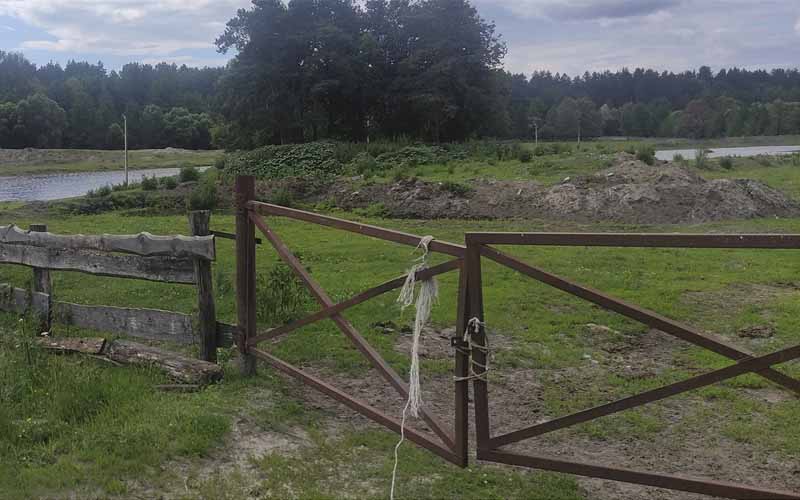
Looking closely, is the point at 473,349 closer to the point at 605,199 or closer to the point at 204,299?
the point at 204,299

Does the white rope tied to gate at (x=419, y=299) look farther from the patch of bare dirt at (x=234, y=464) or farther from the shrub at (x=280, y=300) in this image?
the shrub at (x=280, y=300)

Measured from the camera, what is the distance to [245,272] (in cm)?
579

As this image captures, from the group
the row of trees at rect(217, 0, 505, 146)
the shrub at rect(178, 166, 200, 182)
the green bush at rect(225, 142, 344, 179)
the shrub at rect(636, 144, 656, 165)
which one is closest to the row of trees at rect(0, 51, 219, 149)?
the row of trees at rect(217, 0, 505, 146)

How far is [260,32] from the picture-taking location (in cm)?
4306

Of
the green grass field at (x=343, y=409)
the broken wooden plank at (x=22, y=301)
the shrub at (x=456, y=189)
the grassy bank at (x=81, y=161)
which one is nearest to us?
the green grass field at (x=343, y=409)

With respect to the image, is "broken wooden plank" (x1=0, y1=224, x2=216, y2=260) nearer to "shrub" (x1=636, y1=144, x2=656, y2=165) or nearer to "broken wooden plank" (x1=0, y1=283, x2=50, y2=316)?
"broken wooden plank" (x1=0, y1=283, x2=50, y2=316)

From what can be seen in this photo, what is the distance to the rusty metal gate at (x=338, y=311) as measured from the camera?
3.99 meters

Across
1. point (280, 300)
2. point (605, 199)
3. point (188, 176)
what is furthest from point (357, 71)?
point (280, 300)

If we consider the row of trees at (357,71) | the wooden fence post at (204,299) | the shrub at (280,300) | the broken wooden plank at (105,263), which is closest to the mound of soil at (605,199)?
the shrub at (280,300)

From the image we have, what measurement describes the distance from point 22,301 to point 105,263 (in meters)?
1.36

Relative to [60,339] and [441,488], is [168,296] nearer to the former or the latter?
[60,339]

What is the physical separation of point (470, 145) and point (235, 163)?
11.4 metres

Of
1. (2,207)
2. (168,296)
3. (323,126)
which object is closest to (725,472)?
(168,296)

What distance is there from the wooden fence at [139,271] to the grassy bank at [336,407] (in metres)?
0.35
